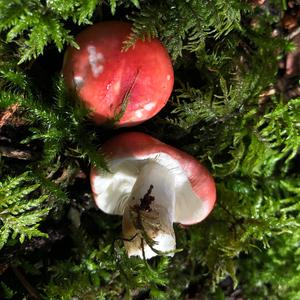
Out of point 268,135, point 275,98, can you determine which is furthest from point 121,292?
point 275,98

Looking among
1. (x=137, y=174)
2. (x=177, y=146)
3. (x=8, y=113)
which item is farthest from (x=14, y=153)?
(x=177, y=146)

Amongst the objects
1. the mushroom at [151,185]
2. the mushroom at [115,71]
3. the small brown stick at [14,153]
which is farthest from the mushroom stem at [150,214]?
the small brown stick at [14,153]

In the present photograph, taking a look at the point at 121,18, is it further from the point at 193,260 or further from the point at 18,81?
the point at 193,260

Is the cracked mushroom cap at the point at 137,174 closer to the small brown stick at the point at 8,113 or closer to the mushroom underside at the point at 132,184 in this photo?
the mushroom underside at the point at 132,184

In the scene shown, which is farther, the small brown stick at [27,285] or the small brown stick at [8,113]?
the small brown stick at [27,285]

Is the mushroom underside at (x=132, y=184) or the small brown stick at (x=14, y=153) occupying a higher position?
the small brown stick at (x=14, y=153)

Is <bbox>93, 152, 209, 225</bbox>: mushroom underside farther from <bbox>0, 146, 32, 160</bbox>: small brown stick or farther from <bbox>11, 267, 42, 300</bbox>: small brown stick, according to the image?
<bbox>11, 267, 42, 300</bbox>: small brown stick

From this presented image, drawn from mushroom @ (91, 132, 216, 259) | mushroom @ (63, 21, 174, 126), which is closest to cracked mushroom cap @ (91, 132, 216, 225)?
mushroom @ (91, 132, 216, 259)
